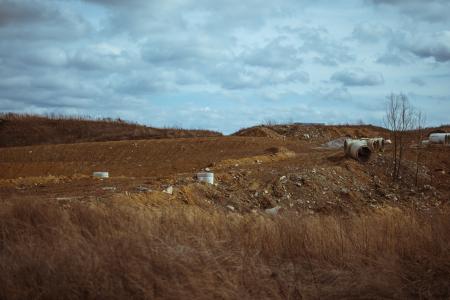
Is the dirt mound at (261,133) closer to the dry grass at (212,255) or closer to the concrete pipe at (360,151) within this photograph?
the concrete pipe at (360,151)

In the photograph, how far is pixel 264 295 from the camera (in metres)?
5.85

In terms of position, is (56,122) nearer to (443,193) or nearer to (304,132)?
(304,132)

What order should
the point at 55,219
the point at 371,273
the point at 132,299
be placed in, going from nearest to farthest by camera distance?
1. the point at 132,299
2. the point at 371,273
3. the point at 55,219

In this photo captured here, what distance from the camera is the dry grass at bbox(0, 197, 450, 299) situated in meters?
5.76

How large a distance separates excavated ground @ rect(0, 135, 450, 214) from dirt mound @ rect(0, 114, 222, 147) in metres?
9.29

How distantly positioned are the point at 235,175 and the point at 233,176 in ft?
0.56

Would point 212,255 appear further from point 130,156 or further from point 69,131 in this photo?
point 69,131

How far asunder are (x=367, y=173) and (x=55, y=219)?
515 inches

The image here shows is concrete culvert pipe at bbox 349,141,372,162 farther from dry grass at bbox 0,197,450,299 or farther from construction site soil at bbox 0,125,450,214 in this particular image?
dry grass at bbox 0,197,450,299

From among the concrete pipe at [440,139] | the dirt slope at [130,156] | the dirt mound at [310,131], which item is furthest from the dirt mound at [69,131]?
the concrete pipe at [440,139]

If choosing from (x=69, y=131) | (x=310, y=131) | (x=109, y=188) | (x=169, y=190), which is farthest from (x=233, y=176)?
(x=69, y=131)

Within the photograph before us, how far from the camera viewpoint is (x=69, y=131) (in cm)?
3869

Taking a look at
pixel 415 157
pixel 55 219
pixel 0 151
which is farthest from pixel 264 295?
pixel 0 151

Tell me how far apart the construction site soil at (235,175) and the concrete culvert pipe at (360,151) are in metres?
0.28
